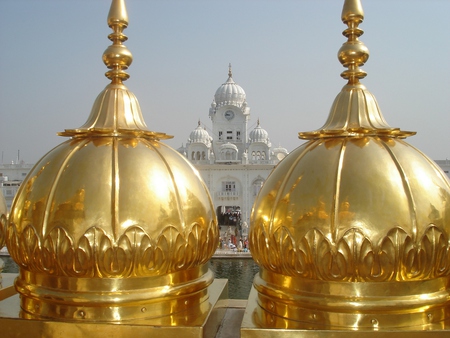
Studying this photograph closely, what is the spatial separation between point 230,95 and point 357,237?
3295 centimetres

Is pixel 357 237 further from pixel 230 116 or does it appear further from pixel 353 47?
pixel 230 116

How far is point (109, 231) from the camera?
2502mm

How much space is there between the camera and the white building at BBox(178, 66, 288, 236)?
30031 mm

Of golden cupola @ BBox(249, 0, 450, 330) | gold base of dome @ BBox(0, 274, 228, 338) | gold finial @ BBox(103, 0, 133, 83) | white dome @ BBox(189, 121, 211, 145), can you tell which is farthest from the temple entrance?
golden cupola @ BBox(249, 0, 450, 330)

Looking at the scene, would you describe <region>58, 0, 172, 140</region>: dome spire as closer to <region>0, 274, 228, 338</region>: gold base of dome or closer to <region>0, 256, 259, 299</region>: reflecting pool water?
<region>0, 274, 228, 338</region>: gold base of dome

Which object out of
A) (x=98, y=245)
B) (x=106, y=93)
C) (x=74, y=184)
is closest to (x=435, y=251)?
(x=98, y=245)

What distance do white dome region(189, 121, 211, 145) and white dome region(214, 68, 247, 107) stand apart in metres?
2.81

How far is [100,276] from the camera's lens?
2.52 metres

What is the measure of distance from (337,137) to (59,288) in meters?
1.67

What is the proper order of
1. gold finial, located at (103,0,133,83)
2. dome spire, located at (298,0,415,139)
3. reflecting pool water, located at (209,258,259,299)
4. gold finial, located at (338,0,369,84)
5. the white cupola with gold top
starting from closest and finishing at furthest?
dome spire, located at (298,0,415,139) → gold finial, located at (338,0,369,84) → gold finial, located at (103,0,133,83) → reflecting pool water, located at (209,258,259,299) → the white cupola with gold top

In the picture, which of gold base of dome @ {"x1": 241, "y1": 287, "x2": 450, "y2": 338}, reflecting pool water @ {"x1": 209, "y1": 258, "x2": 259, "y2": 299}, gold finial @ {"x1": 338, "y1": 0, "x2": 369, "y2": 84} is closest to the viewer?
gold base of dome @ {"x1": 241, "y1": 287, "x2": 450, "y2": 338}

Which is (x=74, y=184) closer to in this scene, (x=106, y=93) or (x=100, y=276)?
(x=100, y=276)

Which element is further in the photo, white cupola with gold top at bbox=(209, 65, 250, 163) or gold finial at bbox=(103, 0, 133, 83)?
white cupola with gold top at bbox=(209, 65, 250, 163)

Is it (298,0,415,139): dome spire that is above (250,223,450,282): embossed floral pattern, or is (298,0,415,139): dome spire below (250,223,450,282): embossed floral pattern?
above
